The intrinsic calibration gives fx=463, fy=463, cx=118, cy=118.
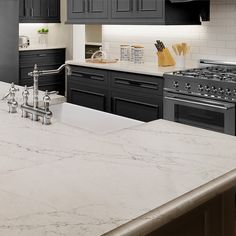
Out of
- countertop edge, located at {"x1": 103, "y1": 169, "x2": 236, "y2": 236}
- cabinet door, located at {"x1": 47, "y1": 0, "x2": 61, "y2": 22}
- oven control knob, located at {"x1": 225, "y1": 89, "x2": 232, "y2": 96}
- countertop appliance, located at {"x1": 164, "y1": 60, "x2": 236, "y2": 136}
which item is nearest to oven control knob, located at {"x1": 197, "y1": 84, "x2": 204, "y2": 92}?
countertop appliance, located at {"x1": 164, "y1": 60, "x2": 236, "y2": 136}

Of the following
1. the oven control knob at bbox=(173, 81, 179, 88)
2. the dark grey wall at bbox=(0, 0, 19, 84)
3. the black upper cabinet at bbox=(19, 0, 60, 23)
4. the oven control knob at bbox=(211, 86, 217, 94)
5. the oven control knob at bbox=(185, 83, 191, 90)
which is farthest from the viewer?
the black upper cabinet at bbox=(19, 0, 60, 23)

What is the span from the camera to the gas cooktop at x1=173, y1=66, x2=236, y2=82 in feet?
12.6

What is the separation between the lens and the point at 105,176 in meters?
1.50

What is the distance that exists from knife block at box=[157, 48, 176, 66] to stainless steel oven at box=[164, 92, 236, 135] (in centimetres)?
68

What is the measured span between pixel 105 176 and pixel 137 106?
3181 millimetres

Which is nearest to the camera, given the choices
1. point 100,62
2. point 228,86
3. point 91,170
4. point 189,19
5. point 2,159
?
point 91,170

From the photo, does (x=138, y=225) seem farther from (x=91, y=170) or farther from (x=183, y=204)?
(x=91, y=170)

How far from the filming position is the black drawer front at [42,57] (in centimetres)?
745

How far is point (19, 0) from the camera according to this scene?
7.36 m

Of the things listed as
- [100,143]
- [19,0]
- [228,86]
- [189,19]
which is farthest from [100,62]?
[100,143]

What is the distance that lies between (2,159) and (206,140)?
0.83 metres

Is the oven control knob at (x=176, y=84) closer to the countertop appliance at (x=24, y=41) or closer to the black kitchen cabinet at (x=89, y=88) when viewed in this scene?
the black kitchen cabinet at (x=89, y=88)

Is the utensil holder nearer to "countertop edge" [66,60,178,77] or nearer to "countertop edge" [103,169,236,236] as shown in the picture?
"countertop edge" [66,60,178,77]

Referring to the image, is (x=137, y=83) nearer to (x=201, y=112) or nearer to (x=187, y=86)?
(x=187, y=86)
